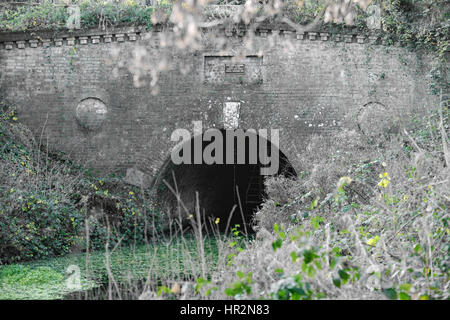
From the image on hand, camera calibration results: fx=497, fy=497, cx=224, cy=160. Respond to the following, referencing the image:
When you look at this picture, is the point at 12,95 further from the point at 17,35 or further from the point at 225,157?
the point at 225,157

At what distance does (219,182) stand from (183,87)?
15.3ft

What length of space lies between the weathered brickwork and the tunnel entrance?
2.94ft

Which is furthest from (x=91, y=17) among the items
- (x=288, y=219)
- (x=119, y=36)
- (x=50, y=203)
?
(x=288, y=219)

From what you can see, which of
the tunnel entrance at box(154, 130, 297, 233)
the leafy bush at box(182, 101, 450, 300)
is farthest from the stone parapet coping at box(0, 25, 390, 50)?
the leafy bush at box(182, 101, 450, 300)

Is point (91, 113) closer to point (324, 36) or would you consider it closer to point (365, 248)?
point (324, 36)

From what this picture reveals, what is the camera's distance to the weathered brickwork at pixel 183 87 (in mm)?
11031

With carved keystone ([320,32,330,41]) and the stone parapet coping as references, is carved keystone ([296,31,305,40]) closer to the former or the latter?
the stone parapet coping

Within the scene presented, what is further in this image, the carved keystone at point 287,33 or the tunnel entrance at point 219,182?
the tunnel entrance at point 219,182

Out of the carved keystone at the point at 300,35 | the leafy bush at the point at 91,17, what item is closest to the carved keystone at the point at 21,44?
the leafy bush at the point at 91,17

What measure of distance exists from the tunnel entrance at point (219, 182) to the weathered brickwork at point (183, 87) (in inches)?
35.3

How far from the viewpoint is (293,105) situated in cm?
1105

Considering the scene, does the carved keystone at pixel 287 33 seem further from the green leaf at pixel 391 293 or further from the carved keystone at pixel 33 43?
the green leaf at pixel 391 293

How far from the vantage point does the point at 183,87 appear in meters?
11.1

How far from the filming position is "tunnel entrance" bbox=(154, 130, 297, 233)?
11.9m
